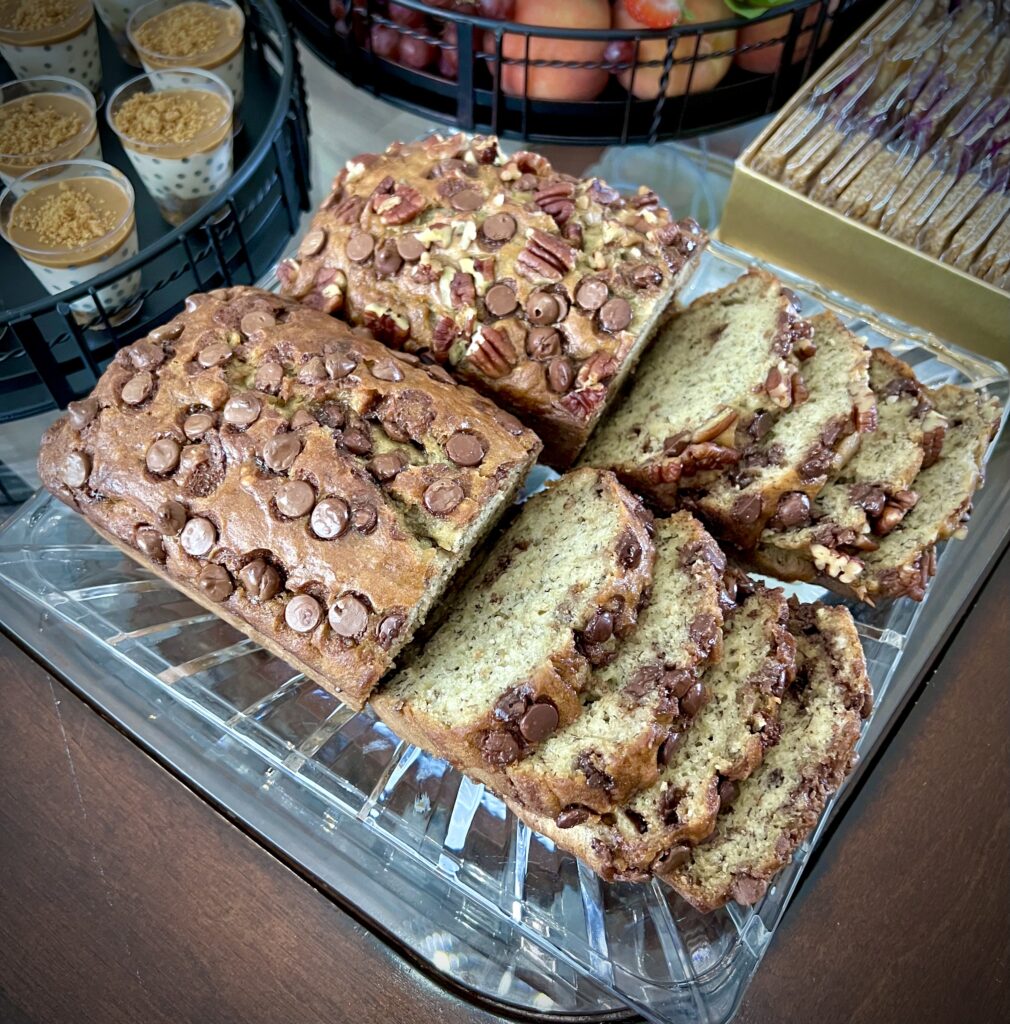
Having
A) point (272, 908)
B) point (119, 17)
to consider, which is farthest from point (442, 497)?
point (119, 17)

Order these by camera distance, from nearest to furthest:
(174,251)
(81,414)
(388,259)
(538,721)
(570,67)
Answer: (538,721)
(81,414)
(388,259)
(570,67)
(174,251)

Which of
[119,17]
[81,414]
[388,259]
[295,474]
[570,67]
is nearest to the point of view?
[295,474]

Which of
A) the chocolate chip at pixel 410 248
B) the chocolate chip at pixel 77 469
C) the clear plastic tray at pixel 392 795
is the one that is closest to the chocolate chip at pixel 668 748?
the clear plastic tray at pixel 392 795

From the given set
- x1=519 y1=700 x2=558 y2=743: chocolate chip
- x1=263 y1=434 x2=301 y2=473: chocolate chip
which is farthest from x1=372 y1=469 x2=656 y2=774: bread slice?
x1=263 y1=434 x2=301 y2=473: chocolate chip

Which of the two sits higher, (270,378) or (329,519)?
(270,378)

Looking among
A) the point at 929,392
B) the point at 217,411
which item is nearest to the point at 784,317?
the point at 929,392

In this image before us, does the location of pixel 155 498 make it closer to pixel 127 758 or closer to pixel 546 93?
pixel 127 758

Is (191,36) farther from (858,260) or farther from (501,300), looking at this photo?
(858,260)

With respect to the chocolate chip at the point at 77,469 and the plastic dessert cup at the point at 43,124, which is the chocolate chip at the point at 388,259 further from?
the plastic dessert cup at the point at 43,124
